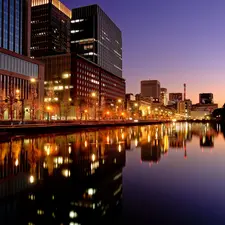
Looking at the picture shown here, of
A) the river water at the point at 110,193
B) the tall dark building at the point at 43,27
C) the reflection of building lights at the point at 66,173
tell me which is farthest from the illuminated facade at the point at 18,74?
the tall dark building at the point at 43,27

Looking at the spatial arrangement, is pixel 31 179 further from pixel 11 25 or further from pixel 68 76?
pixel 68 76

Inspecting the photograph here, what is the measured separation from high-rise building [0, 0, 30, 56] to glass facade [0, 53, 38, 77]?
1398 centimetres

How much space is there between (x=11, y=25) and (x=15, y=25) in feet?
7.75

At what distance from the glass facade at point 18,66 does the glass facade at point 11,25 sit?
14.0m

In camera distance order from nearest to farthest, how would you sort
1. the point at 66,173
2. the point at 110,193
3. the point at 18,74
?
the point at 110,193, the point at 66,173, the point at 18,74

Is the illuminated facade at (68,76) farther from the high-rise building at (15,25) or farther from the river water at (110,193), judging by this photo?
the river water at (110,193)

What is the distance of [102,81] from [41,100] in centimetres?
8745

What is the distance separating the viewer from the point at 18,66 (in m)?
96.5

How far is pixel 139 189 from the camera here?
10.8 m

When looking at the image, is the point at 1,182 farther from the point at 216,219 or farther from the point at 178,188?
the point at 216,219

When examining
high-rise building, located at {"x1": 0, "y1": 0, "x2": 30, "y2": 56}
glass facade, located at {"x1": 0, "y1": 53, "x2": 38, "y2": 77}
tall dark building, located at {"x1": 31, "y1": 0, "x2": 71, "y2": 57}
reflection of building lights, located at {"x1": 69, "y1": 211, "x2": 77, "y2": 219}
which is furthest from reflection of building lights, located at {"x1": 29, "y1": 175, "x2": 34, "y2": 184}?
tall dark building, located at {"x1": 31, "y1": 0, "x2": 71, "y2": 57}

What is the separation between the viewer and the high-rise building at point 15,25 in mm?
106062

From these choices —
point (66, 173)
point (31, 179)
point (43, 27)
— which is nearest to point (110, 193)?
point (66, 173)

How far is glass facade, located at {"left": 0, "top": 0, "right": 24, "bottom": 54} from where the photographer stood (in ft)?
A: 347
